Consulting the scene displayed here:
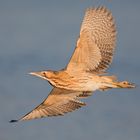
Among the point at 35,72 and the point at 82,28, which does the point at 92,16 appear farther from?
the point at 35,72

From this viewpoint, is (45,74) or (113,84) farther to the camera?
(45,74)

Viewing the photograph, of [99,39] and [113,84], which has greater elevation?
[99,39]

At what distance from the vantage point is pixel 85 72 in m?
17.2

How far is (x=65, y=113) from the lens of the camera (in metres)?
17.8

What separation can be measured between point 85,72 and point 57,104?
137cm

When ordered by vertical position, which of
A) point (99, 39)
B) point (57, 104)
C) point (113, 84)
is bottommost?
point (57, 104)

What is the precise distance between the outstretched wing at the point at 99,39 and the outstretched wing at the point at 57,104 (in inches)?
32.7

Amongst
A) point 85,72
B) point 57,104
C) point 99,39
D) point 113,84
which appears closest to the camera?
point 113,84

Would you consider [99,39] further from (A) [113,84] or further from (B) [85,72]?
(A) [113,84]

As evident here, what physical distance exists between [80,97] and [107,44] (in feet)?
4.84

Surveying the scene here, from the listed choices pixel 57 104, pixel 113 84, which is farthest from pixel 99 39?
pixel 57 104

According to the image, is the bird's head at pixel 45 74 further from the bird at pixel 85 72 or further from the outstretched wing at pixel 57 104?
the outstretched wing at pixel 57 104

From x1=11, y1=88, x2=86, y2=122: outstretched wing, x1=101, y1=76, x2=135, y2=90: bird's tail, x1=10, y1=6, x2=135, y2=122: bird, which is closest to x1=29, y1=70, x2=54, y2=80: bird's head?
x1=10, y1=6, x2=135, y2=122: bird

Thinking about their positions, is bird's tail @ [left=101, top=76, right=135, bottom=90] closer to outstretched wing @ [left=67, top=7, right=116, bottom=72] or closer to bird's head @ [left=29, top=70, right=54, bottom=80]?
outstretched wing @ [left=67, top=7, right=116, bottom=72]
